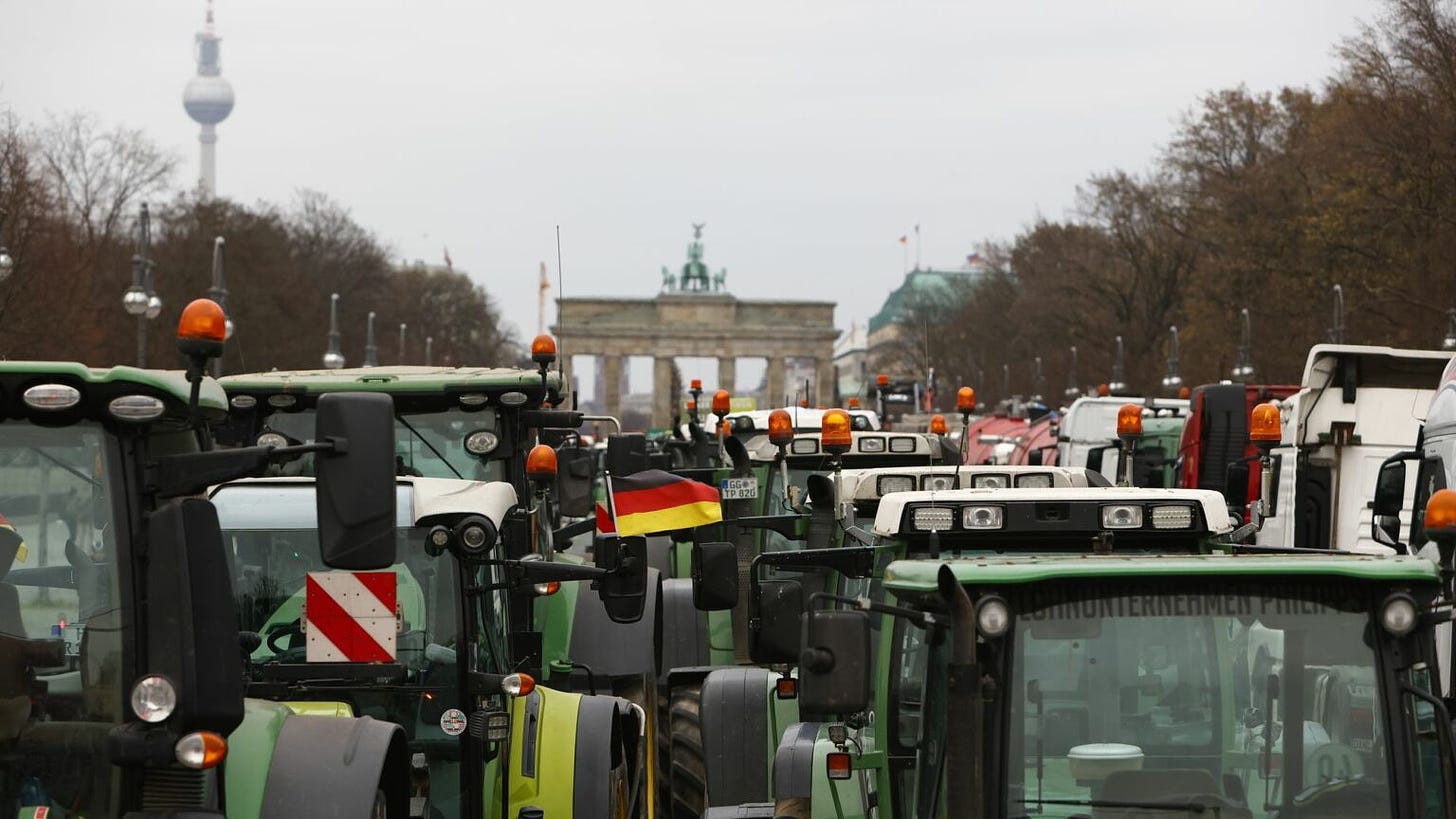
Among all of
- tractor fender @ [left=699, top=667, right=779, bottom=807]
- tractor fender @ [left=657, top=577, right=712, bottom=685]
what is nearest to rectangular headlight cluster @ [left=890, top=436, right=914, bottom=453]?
tractor fender @ [left=657, top=577, right=712, bottom=685]

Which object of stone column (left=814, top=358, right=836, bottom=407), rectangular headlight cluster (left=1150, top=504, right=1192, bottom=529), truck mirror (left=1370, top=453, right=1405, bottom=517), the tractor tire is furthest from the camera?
stone column (left=814, top=358, right=836, bottom=407)

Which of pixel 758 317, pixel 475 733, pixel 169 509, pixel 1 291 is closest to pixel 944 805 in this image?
pixel 169 509

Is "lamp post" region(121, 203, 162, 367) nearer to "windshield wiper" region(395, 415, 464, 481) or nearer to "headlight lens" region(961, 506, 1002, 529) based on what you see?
"windshield wiper" region(395, 415, 464, 481)

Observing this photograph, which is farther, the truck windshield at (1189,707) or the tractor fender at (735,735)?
the tractor fender at (735,735)

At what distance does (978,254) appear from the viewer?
94.5 m

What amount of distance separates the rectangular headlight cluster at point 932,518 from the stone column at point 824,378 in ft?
373

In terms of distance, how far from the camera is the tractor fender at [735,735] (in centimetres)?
965

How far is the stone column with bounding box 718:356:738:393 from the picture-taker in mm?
127706

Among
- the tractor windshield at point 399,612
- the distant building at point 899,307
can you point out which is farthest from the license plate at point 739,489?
the distant building at point 899,307

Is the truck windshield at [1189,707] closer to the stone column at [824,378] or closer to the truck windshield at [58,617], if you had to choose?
the truck windshield at [58,617]

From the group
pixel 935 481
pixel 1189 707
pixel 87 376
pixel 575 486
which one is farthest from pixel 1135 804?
pixel 575 486

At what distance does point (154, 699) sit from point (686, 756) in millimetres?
6146

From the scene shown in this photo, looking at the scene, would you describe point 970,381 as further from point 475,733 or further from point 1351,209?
point 475,733

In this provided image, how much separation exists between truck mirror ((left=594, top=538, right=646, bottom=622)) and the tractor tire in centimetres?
256
